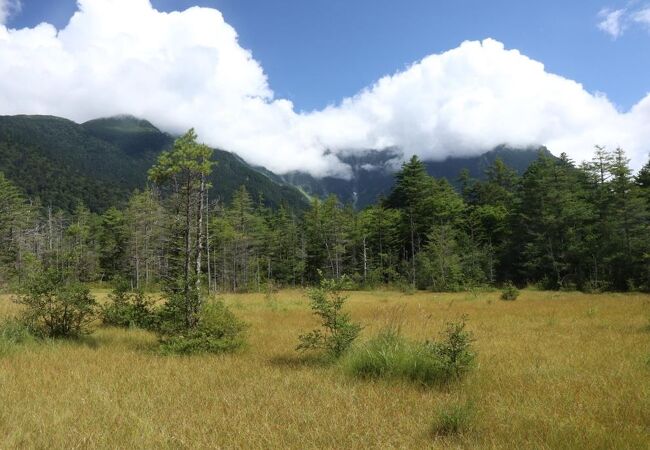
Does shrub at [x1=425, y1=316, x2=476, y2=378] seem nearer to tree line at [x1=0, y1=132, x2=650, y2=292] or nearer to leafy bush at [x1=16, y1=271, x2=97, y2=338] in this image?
tree line at [x1=0, y1=132, x2=650, y2=292]

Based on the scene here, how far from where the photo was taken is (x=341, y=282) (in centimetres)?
850

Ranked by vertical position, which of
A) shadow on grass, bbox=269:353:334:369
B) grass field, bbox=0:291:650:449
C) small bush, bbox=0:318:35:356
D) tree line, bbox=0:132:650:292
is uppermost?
tree line, bbox=0:132:650:292

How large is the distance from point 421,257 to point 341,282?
36.6 meters

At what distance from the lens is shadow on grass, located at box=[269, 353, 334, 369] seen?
7875mm

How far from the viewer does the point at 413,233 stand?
54.0m

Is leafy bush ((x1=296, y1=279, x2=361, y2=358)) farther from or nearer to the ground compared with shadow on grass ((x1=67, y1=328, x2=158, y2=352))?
farther from the ground

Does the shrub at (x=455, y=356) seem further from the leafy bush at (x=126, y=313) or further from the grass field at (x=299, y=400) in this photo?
the leafy bush at (x=126, y=313)

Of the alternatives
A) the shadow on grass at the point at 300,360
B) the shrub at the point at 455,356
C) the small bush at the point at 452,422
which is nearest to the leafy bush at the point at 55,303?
the shadow on grass at the point at 300,360

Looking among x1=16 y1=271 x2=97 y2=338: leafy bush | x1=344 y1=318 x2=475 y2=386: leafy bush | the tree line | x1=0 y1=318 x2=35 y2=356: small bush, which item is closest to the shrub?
x1=344 y1=318 x2=475 y2=386: leafy bush

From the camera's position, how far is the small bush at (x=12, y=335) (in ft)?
28.6

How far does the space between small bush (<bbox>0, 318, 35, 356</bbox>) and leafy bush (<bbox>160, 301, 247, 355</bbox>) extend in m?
3.01

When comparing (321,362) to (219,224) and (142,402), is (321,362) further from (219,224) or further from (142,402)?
(219,224)

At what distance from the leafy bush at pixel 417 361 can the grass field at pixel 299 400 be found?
279mm

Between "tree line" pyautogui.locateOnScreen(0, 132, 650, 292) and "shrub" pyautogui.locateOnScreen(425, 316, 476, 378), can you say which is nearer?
"shrub" pyautogui.locateOnScreen(425, 316, 476, 378)
